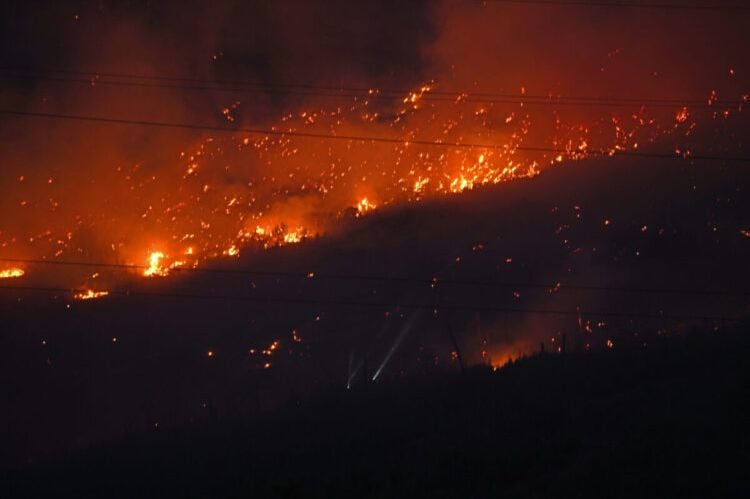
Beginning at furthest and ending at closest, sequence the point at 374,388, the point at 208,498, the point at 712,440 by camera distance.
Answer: the point at 374,388
the point at 208,498
the point at 712,440

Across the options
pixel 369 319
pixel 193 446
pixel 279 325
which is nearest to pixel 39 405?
pixel 279 325

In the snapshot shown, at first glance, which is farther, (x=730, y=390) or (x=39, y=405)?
(x=39, y=405)

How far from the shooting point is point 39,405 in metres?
112

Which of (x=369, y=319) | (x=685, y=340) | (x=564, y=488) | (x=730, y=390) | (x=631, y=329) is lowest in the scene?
(x=564, y=488)

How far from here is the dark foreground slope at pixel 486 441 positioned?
36.2 m

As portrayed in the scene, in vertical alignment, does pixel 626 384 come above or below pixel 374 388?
below

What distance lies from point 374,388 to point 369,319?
44.5 m

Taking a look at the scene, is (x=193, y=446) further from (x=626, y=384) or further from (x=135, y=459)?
(x=626, y=384)

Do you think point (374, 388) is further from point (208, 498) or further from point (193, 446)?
point (208, 498)

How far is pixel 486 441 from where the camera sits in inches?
1879

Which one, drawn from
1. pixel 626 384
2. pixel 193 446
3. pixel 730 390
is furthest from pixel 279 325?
Result: pixel 730 390

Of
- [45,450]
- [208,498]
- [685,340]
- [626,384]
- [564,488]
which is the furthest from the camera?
[45,450]

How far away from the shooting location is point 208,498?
156ft

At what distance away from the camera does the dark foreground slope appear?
36.2m
